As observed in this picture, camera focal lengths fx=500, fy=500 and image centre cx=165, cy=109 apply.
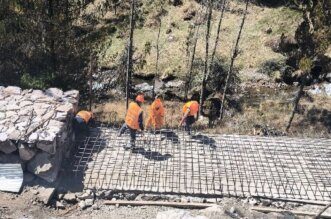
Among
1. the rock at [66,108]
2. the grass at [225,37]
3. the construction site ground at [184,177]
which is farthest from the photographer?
the grass at [225,37]

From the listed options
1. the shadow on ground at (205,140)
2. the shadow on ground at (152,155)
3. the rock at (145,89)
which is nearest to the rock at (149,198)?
the shadow on ground at (152,155)

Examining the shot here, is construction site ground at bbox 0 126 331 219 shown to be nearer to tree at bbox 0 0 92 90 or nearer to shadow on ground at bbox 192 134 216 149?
shadow on ground at bbox 192 134 216 149

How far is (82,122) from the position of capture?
12.7 m

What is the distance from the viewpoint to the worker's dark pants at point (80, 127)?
12625 mm

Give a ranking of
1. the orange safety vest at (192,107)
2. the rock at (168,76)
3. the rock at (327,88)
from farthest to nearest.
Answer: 1. the rock at (168,76)
2. the rock at (327,88)
3. the orange safety vest at (192,107)

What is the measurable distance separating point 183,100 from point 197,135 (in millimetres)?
9653

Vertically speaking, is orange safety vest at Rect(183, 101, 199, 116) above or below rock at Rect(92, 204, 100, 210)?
above

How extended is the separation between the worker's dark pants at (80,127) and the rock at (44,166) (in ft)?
5.98

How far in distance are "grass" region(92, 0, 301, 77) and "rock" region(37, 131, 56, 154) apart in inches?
579

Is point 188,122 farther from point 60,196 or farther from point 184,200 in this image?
point 60,196

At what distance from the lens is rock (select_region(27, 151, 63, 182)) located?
10.9 meters

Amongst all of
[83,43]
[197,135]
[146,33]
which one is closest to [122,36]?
[146,33]

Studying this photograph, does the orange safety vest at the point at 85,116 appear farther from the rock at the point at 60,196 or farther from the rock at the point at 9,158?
the rock at the point at 60,196

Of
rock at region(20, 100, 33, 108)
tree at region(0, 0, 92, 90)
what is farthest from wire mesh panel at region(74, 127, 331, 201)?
tree at region(0, 0, 92, 90)
